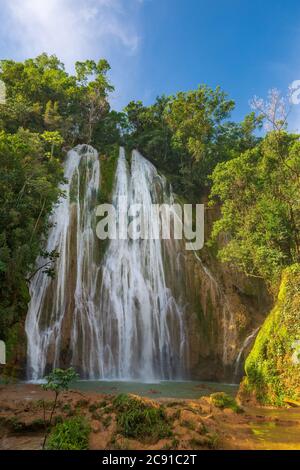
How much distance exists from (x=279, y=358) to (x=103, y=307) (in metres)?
10.5

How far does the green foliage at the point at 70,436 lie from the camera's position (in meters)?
6.38

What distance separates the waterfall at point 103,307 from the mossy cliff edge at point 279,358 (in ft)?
24.4

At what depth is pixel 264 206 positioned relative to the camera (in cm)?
1742

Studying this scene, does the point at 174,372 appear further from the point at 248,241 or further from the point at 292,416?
the point at 292,416

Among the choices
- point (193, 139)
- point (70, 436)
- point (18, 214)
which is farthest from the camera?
point (193, 139)

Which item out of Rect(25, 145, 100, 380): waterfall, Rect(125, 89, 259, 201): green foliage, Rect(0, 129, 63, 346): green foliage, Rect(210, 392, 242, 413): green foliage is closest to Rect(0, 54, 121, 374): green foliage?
Rect(0, 129, 63, 346): green foliage

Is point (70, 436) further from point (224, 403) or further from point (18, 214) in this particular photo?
point (18, 214)

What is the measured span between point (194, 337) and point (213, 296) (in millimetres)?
2795

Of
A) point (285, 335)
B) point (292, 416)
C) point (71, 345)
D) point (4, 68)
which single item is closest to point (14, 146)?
point (71, 345)

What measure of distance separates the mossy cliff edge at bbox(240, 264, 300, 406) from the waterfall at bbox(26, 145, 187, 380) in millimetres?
7426


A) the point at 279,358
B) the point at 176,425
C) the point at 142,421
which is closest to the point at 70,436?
the point at 142,421

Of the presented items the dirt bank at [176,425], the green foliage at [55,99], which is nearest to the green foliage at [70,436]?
the dirt bank at [176,425]

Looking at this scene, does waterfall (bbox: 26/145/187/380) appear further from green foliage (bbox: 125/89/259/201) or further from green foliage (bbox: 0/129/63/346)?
green foliage (bbox: 125/89/259/201)

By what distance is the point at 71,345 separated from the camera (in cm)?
1803
